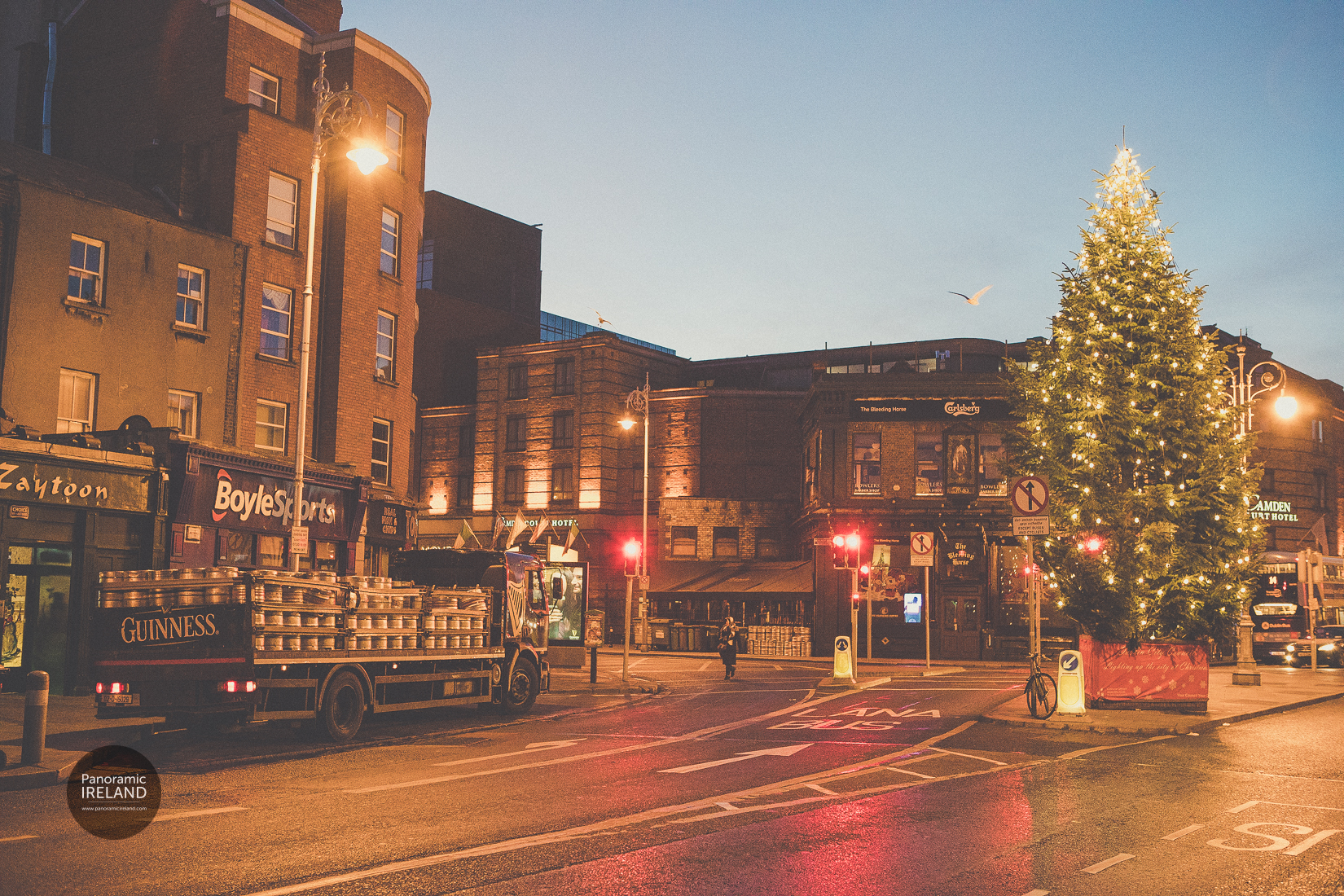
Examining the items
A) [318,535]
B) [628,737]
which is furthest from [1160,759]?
[318,535]

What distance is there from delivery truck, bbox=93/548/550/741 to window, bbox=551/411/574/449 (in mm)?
39378

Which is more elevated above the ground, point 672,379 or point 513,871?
point 672,379

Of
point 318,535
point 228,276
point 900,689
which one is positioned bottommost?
point 900,689

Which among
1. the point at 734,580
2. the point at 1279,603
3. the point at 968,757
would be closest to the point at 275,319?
the point at 968,757

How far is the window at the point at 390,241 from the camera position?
33219mm

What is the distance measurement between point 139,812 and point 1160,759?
39.5 ft

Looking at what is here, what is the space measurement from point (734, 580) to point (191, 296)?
29.8 m

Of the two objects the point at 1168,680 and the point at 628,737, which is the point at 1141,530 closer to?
the point at 1168,680

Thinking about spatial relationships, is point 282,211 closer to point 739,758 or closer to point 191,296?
point 191,296

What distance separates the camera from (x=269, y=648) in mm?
14734

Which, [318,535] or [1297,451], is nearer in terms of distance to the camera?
[318,535]

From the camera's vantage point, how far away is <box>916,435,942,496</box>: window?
47312 millimetres

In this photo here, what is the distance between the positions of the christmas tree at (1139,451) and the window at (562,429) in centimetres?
3651

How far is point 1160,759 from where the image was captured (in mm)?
14586
